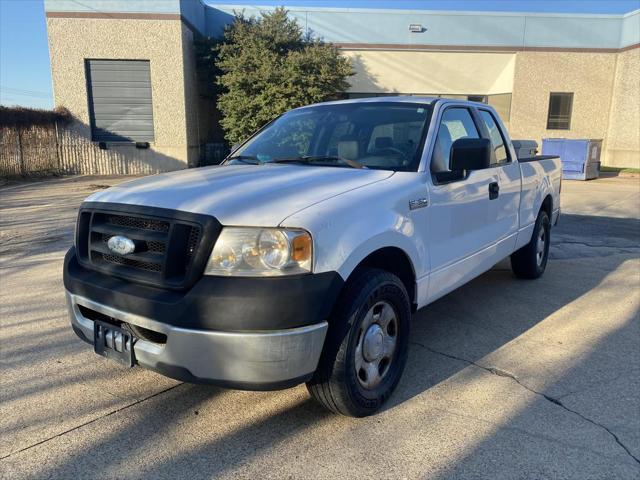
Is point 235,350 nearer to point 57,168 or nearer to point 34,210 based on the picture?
point 34,210

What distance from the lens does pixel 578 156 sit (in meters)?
19.4

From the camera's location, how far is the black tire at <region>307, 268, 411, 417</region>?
2.68 m

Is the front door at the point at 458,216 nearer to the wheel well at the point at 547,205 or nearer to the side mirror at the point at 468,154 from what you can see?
the side mirror at the point at 468,154

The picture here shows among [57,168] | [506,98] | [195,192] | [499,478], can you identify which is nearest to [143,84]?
[57,168]

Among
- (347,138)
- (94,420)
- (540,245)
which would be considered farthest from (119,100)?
(94,420)

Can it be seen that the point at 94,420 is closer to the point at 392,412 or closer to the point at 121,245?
the point at 121,245

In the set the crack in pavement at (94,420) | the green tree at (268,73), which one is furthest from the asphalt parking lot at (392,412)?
the green tree at (268,73)

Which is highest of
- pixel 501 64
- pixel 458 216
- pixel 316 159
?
pixel 501 64

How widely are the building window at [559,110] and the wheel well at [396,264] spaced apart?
25.3 metres

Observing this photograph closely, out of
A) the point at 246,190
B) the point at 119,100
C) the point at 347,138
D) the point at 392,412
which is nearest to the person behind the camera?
the point at 246,190

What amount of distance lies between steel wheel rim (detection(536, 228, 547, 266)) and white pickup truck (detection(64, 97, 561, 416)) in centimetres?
222

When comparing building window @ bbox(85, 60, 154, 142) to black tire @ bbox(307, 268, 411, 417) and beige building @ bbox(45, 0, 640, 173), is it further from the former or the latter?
black tire @ bbox(307, 268, 411, 417)


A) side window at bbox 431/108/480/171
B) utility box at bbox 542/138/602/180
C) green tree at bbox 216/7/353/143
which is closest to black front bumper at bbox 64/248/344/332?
side window at bbox 431/108/480/171

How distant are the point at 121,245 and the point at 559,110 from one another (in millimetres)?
26895
